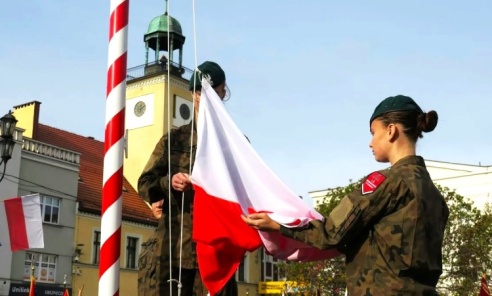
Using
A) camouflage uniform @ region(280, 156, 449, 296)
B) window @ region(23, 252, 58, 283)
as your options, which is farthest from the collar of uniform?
window @ region(23, 252, 58, 283)

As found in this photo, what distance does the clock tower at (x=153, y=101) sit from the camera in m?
45.7

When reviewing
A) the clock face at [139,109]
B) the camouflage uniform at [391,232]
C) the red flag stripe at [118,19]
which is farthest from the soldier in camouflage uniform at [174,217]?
the clock face at [139,109]

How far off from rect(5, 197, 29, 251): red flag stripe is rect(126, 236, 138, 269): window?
15204mm

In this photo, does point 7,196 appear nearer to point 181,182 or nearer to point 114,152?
point 114,152

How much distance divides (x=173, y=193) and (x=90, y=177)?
3564 centimetres

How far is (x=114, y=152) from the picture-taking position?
15.6 feet

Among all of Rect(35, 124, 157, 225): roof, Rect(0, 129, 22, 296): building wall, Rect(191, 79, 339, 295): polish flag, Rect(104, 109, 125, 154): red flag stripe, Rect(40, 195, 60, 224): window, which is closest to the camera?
Rect(191, 79, 339, 295): polish flag

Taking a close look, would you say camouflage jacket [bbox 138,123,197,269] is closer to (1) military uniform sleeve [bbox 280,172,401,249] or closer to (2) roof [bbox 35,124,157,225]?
(1) military uniform sleeve [bbox 280,172,401,249]

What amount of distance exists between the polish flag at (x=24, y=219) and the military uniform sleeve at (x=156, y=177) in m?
17.5

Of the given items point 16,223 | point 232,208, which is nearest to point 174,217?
point 232,208

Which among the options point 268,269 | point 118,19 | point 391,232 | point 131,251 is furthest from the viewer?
point 268,269

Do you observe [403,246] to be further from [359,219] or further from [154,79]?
[154,79]

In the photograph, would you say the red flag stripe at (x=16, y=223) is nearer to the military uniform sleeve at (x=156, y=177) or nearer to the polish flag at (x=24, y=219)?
the polish flag at (x=24, y=219)

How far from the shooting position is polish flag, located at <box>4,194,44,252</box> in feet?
71.3
